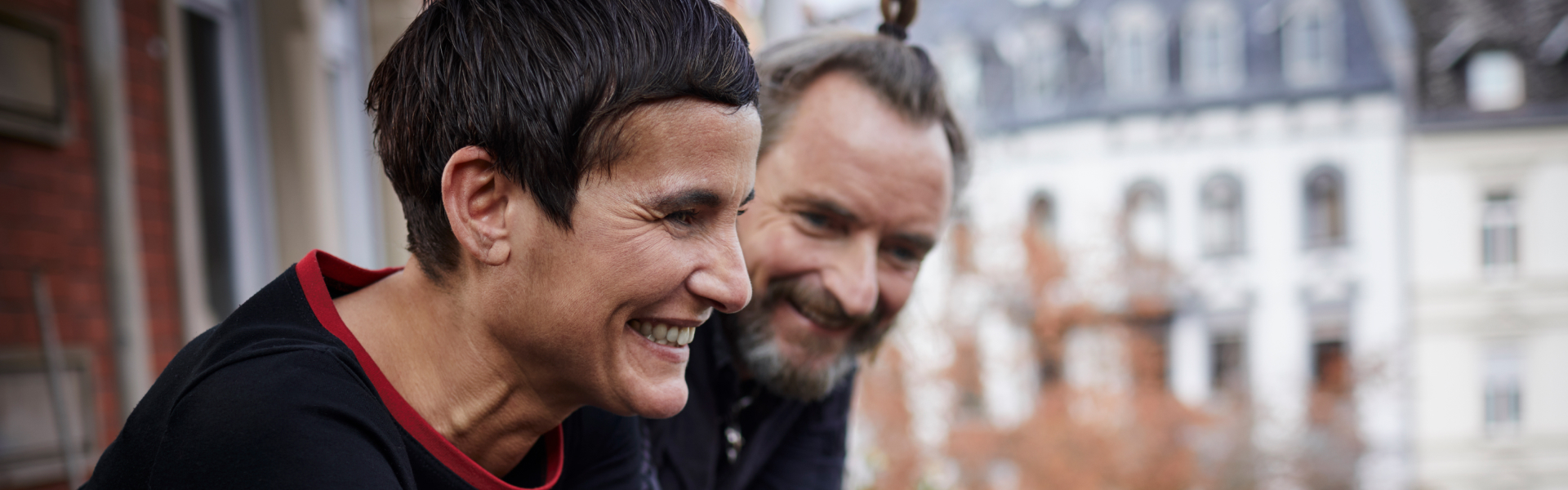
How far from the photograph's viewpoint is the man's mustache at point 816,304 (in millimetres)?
2158

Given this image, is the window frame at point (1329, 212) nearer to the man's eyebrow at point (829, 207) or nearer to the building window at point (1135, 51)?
the building window at point (1135, 51)

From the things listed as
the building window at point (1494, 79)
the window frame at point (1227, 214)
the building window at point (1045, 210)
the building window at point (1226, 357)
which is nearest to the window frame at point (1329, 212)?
the window frame at point (1227, 214)

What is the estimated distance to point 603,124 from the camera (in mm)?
1255

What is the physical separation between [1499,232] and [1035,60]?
9295 millimetres

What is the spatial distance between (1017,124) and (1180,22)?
148 inches

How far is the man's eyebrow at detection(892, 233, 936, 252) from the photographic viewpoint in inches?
85.8

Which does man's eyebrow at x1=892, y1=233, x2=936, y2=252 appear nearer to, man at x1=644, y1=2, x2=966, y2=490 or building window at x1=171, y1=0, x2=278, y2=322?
man at x1=644, y1=2, x2=966, y2=490

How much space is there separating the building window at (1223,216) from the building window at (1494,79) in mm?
4629

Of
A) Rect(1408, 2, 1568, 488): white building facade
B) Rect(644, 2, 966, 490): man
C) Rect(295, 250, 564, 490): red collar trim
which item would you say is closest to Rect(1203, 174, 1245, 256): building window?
Rect(1408, 2, 1568, 488): white building facade

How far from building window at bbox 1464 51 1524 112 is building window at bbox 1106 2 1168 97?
566 cm

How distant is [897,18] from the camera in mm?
2451

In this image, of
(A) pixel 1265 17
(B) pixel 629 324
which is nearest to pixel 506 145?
(B) pixel 629 324

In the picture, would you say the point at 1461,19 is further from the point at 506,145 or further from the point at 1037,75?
the point at 506,145

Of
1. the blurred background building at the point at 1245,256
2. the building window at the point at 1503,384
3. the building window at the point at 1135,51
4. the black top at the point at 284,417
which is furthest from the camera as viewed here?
the building window at the point at 1135,51
